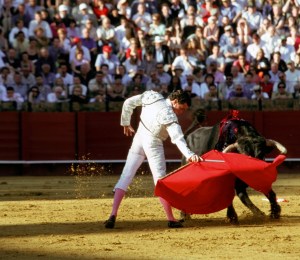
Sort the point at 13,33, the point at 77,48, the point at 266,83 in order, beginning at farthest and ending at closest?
the point at 266,83 → the point at 13,33 → the point at 77,48

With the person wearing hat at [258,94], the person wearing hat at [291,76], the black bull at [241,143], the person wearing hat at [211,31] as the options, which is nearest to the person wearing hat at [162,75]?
the person wearing hat at [211,31]

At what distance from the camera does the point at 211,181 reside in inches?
324

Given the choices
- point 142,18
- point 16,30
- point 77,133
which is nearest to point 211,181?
point 16,30

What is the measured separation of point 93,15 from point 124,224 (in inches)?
262

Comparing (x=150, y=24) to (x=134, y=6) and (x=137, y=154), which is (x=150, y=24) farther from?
(x=137, y=154)

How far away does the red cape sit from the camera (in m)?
8.09

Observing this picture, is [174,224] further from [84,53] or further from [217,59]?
[217,59]

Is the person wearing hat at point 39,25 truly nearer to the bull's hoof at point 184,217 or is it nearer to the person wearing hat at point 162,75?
the person wearing hat at point 162,75

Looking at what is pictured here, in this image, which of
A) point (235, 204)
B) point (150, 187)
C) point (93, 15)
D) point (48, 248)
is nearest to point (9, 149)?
point (93, 15)

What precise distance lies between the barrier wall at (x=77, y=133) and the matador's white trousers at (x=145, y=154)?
7047 mm

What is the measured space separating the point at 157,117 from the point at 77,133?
25.4ft

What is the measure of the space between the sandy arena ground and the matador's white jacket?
0.73m

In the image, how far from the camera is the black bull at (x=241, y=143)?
8.65m

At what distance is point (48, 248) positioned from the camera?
277 inches
